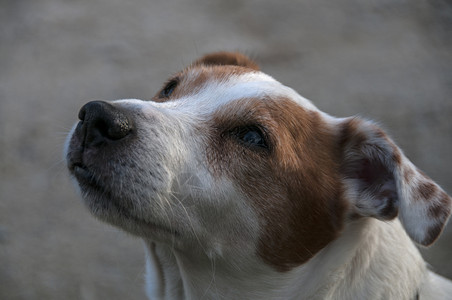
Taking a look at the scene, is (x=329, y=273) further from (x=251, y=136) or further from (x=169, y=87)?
(x=169, y=87)

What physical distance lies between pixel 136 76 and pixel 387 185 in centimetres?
400

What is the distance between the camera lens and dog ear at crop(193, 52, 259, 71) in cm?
327

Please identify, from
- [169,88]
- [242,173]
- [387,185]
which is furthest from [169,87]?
[387,185]

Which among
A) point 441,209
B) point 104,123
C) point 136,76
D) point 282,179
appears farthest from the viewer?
point 136,76

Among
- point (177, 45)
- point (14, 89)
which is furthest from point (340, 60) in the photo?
point (14, 89)

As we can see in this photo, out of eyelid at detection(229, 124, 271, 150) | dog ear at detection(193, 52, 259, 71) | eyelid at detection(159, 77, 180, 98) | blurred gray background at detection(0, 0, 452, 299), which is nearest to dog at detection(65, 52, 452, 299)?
eyelid at detection(229, 124, 271, 150)

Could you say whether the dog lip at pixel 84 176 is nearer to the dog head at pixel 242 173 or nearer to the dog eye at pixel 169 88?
the dog head at pixel 242 173

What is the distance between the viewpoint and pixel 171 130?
2.28m

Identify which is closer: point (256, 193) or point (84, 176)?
point (84, 176)

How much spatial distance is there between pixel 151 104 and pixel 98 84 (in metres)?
3.62

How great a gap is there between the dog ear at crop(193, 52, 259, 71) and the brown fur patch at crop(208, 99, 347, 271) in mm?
811

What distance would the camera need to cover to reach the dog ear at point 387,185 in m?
2.23

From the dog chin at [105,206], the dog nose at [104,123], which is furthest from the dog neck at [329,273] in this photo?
the dog nose at [104,123]

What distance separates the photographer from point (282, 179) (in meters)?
2.40
